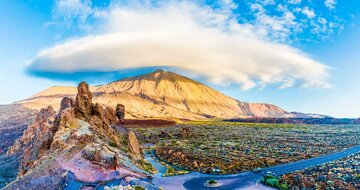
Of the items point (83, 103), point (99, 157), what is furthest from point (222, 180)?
point (83, 103)

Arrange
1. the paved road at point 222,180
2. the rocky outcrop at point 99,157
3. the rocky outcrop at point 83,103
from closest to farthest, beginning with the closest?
the rocky outcrop at point 99,157
the paved road at point 222,180
the rocky outcrop at point 83,103

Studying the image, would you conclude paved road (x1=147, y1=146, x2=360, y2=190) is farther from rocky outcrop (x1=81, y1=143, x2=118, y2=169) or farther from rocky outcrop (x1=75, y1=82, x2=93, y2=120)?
rocky outcrop (x1=75, y1=82, x2=93, y2=120)

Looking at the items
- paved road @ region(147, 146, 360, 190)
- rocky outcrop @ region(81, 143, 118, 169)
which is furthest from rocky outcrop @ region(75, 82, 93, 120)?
rocky outcrop @ region(81, 143, 118, 169)

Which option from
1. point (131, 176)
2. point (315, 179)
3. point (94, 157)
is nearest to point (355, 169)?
point (315, 179)

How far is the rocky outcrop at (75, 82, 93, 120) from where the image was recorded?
42.3m

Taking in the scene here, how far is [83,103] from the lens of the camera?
1725 inches

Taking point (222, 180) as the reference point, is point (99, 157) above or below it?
above

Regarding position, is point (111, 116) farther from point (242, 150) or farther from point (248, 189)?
point (248, 189)

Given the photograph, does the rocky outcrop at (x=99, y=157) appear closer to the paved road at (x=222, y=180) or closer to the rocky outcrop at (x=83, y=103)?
the paved road at (x=222, y=180)

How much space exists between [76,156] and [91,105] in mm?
24496

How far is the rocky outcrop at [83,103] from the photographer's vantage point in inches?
1667

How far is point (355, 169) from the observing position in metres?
36.0

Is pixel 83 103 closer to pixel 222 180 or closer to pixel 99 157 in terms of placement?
pixel 222 180

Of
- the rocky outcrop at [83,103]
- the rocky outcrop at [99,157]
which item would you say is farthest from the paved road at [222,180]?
the rocky outcrop at [83,103]
